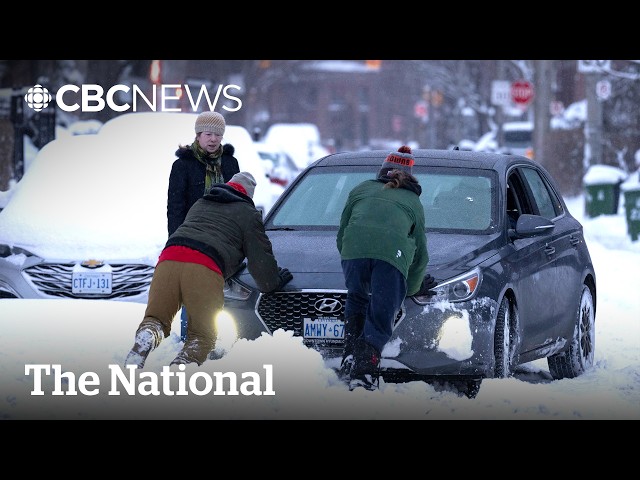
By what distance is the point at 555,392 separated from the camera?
813 centimetres

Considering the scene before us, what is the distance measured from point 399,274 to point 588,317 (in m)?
2.82

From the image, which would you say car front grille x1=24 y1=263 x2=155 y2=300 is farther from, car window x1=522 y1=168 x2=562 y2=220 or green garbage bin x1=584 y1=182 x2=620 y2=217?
green garbage bin x1=584 y1=182 x2=620 y2=217

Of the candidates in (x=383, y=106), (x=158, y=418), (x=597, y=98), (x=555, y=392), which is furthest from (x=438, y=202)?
(x=383, y=106)

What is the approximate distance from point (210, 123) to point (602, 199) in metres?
18.1

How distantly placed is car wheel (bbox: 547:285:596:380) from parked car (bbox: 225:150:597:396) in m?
0.01

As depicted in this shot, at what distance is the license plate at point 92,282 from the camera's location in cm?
1116

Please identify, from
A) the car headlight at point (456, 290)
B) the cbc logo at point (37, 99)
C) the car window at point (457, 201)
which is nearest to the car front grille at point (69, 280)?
the car window at point (457, 201)

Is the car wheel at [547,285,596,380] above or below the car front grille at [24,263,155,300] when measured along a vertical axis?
below

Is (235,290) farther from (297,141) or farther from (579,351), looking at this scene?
(297,141)

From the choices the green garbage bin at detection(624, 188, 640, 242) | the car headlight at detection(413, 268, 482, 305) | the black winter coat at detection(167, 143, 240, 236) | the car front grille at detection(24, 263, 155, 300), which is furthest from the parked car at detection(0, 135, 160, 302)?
the green garbage bin at detection(624, 188, 640, 242)

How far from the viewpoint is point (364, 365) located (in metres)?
7.50

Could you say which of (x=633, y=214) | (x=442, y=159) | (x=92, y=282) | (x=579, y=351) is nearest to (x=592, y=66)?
(x=633, y=214)

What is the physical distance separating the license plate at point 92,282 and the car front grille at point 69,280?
40mm

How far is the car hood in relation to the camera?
313 inches
